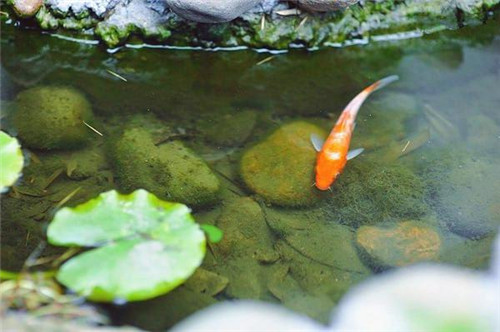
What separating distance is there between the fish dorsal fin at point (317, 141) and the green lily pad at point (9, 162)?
157 centimetres

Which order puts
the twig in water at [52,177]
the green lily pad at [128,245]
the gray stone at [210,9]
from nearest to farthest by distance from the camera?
the green lily pad at [128,245] → the twig in water at [52,177] → the gray stone at [210,9]

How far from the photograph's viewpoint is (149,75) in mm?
3928

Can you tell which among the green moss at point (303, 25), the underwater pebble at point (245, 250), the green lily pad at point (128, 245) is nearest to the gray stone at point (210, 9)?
the green moss at point (303, 25)

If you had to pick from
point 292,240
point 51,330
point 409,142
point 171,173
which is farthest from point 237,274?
point 409,142

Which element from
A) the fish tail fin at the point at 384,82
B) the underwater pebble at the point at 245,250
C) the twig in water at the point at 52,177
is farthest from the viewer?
the fish tail fin at the point at 384,82

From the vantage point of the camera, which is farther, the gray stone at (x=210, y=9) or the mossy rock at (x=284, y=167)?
the gray stone at (x=210, y=9)

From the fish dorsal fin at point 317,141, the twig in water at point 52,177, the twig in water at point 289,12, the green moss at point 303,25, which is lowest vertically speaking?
the twig in water at point 52,177

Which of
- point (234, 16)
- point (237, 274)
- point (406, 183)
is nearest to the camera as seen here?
point (237, 274)

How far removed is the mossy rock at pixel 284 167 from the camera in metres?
3.22

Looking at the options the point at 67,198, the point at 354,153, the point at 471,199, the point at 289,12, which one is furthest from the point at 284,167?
the point at 289,12

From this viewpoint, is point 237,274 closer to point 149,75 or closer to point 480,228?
point 480,228

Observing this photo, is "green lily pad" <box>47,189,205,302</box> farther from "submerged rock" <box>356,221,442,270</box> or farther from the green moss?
the green moss

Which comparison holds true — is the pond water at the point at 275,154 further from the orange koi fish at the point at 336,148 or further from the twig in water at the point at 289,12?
the twig in water at the point at 289,12

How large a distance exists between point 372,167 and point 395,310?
103cm
